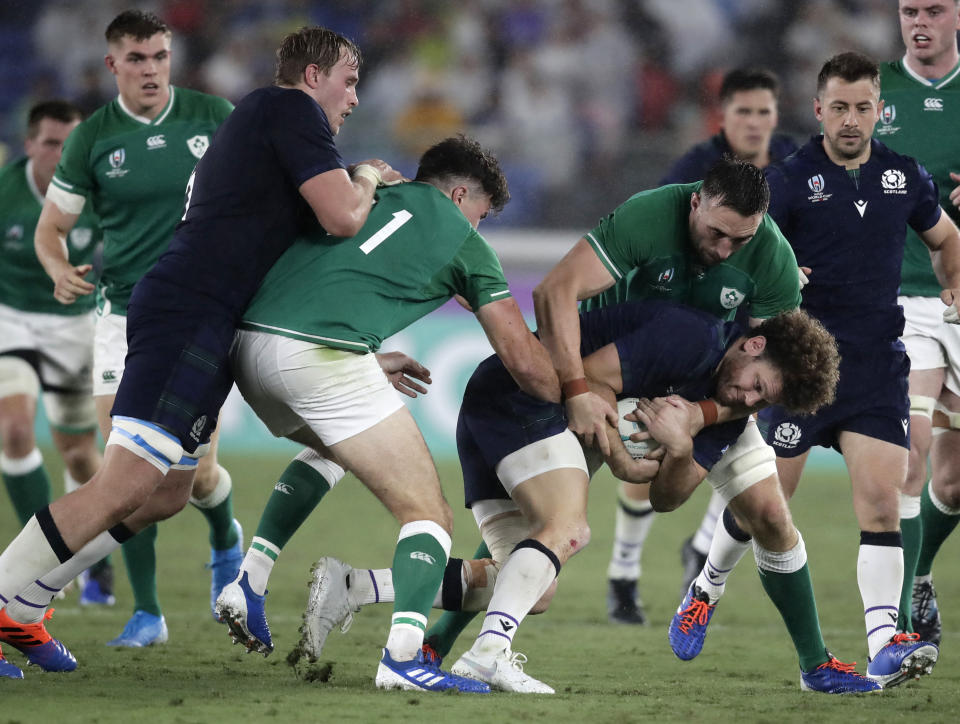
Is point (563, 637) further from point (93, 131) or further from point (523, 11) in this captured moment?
point (523, 11)

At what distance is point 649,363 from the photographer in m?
4.65

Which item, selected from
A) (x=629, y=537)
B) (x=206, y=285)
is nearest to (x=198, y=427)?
(x=206, y=285)

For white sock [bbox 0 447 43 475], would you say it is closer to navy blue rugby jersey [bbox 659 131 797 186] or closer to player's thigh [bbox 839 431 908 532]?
navy blue rugby jersey [bbox 659 131 797 186]

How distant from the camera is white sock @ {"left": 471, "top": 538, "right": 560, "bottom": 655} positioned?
4.39 m

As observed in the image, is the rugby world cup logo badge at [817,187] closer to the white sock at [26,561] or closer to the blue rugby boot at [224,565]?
the blue rugby boot at [224,565]

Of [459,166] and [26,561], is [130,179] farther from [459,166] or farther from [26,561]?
[26,561]

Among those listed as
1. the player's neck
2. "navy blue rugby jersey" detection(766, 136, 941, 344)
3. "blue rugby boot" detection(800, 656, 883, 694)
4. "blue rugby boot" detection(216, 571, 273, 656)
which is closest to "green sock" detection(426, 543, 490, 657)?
"blue rugby boot" detection(216, 571, 273, 656)

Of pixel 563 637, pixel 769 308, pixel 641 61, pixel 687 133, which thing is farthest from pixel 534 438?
pixel 641 61

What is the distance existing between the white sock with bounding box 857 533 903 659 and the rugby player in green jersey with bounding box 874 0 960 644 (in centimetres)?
89

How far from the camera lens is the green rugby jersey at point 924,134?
6.45 metres

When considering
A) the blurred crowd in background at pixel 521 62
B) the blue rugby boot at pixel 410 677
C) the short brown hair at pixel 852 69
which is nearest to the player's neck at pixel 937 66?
the short brown hair at pixel 852 69

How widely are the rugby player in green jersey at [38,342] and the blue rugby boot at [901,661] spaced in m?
4.43

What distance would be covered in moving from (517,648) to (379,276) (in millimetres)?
2280

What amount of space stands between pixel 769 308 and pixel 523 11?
11.4 metres
